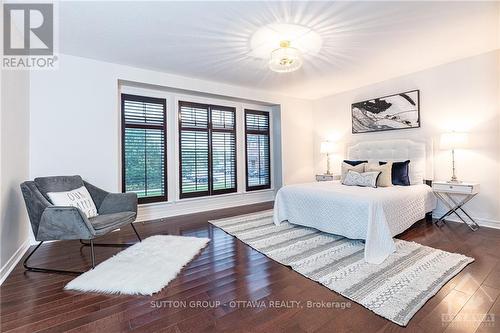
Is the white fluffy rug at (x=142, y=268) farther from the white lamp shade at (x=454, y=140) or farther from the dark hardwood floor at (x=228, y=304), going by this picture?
the white lamp shade at (x=454, y=140)

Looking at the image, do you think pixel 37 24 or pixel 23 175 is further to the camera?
pixel 23 175

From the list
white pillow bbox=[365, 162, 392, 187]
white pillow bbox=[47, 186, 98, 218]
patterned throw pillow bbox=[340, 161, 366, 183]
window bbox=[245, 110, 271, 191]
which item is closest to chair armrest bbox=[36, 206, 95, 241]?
white pillow bbox=[47, 186, 98, 218]

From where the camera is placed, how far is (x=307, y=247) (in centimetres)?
272

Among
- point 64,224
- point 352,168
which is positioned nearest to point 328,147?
point 352,168

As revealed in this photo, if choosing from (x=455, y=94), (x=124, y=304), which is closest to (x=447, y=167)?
(x=455, y=94)

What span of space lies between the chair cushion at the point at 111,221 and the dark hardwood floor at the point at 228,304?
41 centimetres

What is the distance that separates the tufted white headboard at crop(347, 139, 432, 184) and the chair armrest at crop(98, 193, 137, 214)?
4.11m

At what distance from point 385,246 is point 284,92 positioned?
3.87 meters

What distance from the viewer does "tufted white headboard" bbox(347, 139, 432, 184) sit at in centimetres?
395

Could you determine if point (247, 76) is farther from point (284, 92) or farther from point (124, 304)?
point (124, 304)

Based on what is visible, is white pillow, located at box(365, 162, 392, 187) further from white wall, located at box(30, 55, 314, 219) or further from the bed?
white wall, located at box(30, 55, 314, 219)

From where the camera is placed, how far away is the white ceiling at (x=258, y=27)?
92.8 inches

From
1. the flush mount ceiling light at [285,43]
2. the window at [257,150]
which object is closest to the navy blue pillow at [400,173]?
the flush mount ceiling light at [285,43]

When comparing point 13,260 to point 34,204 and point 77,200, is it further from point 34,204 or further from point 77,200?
point 77,200
